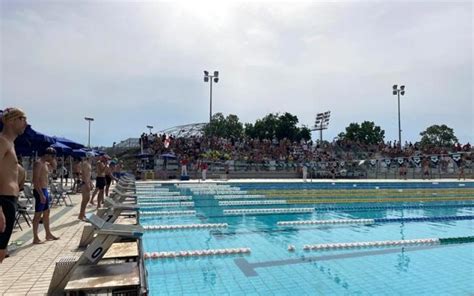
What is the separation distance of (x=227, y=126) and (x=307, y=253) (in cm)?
5544

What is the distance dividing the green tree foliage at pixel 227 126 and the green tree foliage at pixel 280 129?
3640 mm

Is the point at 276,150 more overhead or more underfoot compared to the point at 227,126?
more underfoot

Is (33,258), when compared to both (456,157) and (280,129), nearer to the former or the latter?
(456,157)

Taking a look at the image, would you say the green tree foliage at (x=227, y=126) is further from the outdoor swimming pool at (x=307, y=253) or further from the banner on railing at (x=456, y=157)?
the outdoor swimming pool at (x=307, y=253)

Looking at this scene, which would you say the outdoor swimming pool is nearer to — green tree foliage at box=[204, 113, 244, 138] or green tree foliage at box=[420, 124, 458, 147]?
green tree foliage at box=[204, 113, 244, 138]

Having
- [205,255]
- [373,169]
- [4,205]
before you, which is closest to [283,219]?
[205,255]

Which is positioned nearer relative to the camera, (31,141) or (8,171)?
(8,171)

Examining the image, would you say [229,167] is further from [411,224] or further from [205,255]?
[205,255]

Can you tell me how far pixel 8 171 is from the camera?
301 cm

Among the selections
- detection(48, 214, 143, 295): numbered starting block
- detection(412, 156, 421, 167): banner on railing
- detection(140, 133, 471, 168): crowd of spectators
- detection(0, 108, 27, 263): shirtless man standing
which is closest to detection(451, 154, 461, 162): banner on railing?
detection(140, 133, 471, 168): crowd of spectators

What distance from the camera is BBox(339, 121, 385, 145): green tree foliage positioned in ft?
197

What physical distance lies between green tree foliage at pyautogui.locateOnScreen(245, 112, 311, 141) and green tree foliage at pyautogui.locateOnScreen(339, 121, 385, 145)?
24.3ft

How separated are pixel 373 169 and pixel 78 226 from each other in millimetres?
23077

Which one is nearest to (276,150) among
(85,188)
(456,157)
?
(456,157)
